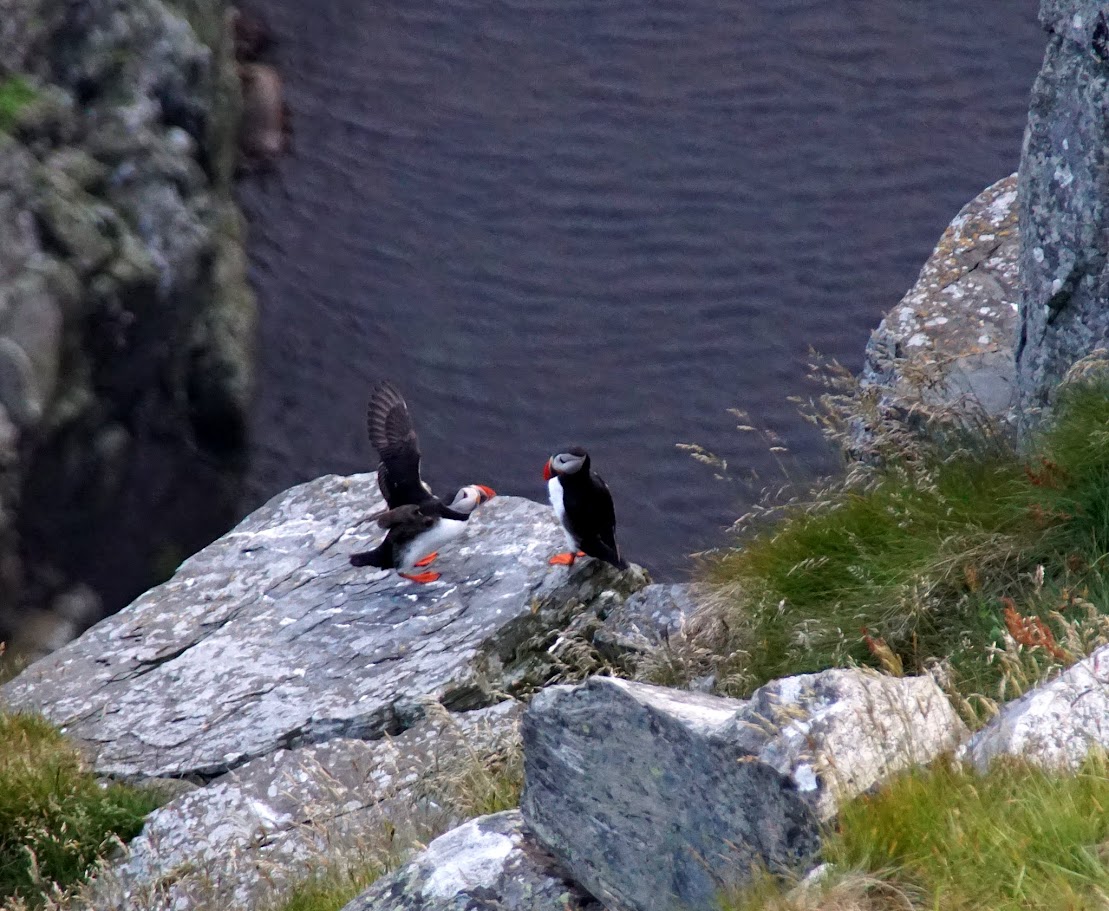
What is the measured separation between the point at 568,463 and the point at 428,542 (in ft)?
2.89

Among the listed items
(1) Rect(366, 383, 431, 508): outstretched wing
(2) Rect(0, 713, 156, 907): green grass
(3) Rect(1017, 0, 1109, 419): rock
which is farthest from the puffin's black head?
(2) Rect(0, 713, 156, 907): green grass

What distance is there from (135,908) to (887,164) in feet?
31.1

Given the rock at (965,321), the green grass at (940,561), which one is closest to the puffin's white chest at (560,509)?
the green grass at (940,561)

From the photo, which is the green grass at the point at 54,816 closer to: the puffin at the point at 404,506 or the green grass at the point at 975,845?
the puffin at the point at 404,506

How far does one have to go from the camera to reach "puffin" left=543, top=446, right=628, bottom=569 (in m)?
6.26

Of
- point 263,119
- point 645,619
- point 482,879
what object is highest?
point 263,119

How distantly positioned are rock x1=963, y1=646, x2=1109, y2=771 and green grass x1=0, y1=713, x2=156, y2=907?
3688mm

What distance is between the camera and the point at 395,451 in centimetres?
697

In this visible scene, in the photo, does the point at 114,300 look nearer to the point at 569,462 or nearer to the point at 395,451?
the point at 395,451

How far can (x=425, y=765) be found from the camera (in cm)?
501

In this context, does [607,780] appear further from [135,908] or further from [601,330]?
[601,330]

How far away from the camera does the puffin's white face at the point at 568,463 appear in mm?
6477

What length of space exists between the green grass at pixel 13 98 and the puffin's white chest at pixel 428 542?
24.6 ft

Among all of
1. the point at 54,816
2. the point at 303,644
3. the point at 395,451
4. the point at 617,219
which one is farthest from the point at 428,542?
the point at 617,219
